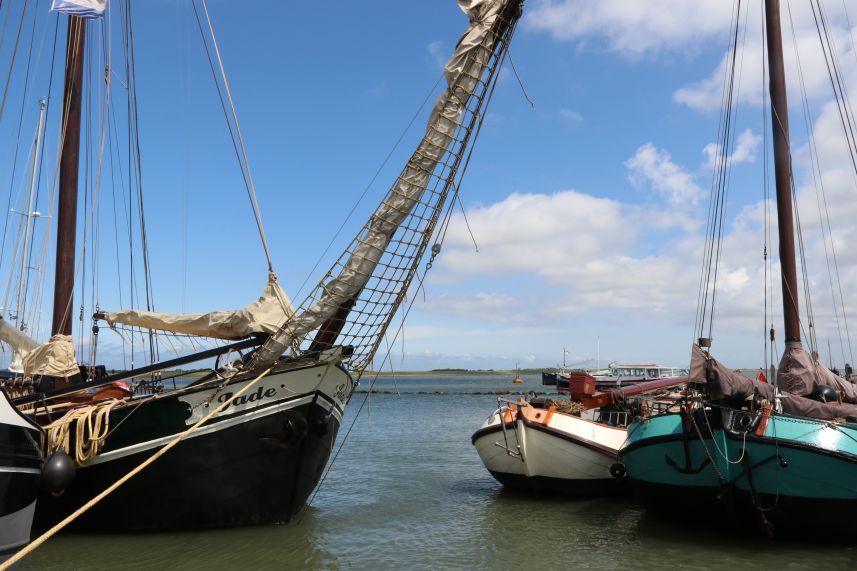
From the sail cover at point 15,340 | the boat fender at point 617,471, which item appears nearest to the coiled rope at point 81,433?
the sail cover at point 15,340

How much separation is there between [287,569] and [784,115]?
51.0 feet

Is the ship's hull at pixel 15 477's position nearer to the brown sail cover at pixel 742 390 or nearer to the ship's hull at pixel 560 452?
the ship's hull at pixel 560 452

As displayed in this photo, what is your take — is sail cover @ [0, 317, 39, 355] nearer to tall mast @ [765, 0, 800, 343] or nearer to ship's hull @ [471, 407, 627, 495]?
ship's hull @ [471, 407, 627, 495]

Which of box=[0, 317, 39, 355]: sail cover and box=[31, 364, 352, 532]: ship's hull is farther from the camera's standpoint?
box=[0, 317, 39, 355]: sail cover

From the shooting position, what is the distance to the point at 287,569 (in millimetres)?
10320

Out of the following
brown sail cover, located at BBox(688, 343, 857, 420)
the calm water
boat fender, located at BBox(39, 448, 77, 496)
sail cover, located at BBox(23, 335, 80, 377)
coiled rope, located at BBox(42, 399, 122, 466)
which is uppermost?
sail cover, located at BBox(23, 335, 80, 377)

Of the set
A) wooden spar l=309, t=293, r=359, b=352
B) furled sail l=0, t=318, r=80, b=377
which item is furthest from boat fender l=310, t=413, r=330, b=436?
furled sail l=0, t=318, r=80, b=377

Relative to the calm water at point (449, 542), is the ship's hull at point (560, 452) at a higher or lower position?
higher

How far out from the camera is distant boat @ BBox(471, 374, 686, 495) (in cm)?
1530

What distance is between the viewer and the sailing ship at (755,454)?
10750 mm

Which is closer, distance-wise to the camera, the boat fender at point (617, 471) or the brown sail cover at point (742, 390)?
the brown sail cover at point (742, 390)

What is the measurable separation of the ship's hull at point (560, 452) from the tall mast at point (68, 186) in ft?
33.6

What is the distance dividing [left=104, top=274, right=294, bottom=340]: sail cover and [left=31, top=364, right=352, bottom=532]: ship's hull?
37.3 inches

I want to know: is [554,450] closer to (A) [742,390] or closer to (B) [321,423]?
(A) [742,390]
